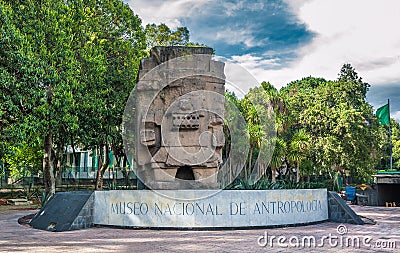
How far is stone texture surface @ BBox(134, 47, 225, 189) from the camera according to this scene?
13398 millimetres

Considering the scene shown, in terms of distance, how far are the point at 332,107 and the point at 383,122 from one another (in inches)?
210

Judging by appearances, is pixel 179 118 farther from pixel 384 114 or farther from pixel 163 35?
pixel 384 114

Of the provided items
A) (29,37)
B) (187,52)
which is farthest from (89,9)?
(187,52)

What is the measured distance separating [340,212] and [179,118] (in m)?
5.89

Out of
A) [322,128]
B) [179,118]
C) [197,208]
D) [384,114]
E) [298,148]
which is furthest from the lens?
[322,128]

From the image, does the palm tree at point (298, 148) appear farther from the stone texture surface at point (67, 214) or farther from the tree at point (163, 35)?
the stone texture surface at point (67, 214)

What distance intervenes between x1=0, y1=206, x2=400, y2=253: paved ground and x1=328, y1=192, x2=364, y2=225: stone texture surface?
73 cm

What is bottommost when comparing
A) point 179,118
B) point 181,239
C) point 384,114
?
point 181,239

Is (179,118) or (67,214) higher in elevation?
(179,118)

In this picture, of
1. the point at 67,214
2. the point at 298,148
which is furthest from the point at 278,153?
the point at 67,214

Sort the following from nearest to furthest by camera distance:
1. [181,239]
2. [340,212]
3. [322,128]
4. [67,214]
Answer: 1. [181,239]
2. [67,214]
3. [340,212]
4. [322,128]

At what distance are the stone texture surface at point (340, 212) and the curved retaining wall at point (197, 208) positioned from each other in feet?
5.31

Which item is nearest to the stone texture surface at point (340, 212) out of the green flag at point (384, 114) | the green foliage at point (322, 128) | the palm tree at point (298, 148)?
the green foliage at point (322, 128)

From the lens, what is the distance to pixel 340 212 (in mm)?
13602
